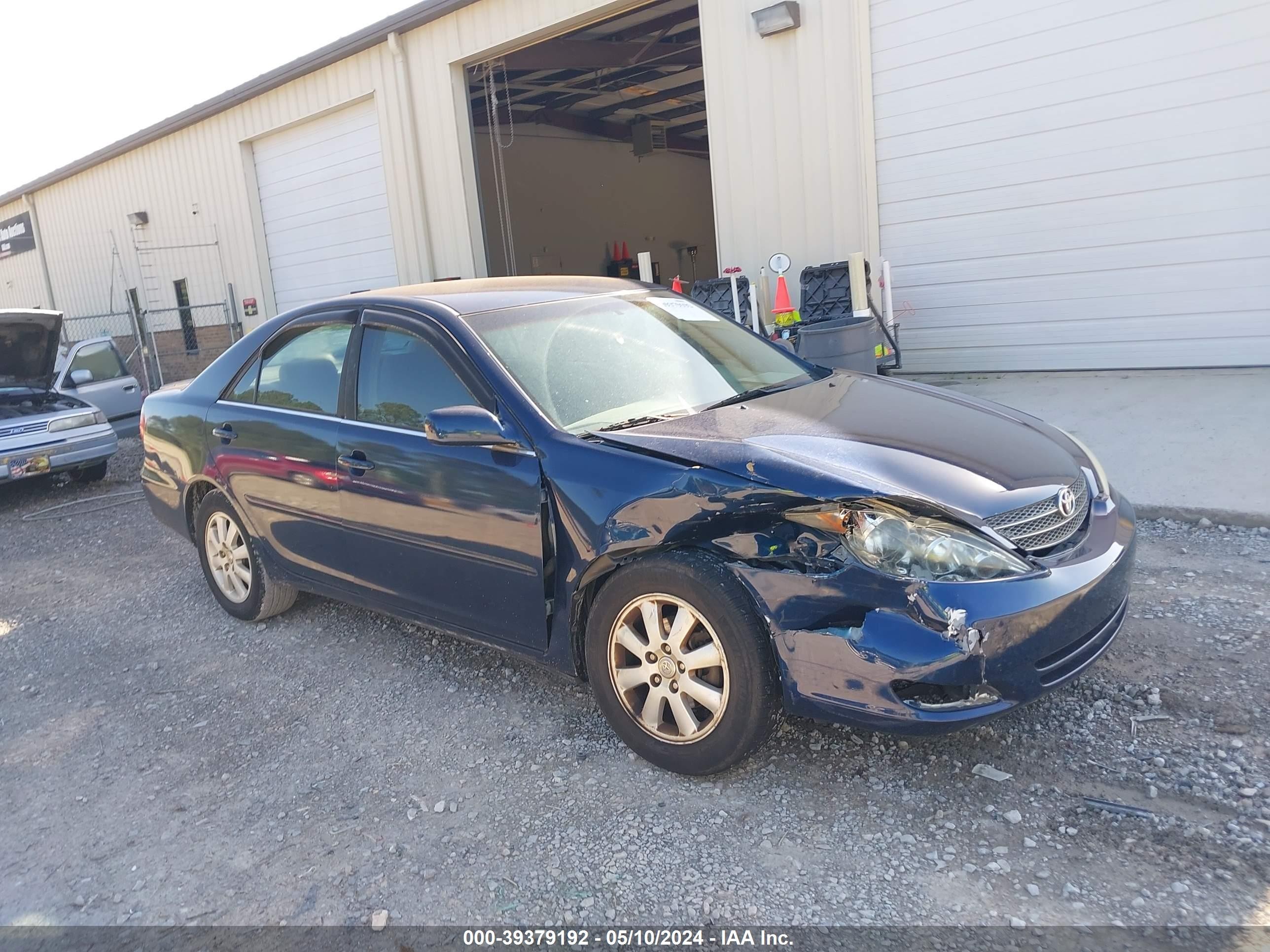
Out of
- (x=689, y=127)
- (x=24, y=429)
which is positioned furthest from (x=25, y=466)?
(x=689, y=127)

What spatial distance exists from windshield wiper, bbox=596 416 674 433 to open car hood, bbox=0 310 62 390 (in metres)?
7.50

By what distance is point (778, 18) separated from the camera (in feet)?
29.1

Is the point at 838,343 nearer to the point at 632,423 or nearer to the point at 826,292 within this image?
the point at 826,292

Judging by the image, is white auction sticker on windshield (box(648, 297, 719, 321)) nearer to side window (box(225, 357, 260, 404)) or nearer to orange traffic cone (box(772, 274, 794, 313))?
side window (box(225, 357, 260, 404))

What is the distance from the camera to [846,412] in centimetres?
346

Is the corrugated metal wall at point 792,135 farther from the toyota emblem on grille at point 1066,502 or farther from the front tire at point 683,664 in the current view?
the front tire at point 683,664

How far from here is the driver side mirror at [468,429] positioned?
3309mm

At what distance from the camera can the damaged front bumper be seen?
2.59 meters

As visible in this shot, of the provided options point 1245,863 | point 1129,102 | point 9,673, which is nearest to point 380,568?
point 9,673

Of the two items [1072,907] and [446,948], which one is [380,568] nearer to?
[446,948]

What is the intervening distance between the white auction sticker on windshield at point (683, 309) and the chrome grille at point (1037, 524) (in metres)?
1.84

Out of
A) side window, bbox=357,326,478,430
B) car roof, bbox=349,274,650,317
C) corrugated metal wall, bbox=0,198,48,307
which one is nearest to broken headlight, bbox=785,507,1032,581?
side window, bbox=357,326,478,430

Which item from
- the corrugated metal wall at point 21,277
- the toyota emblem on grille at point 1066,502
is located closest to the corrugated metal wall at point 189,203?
the corrugated metal wall at point 21,277

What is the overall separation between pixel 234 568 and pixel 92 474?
564 centimetres
